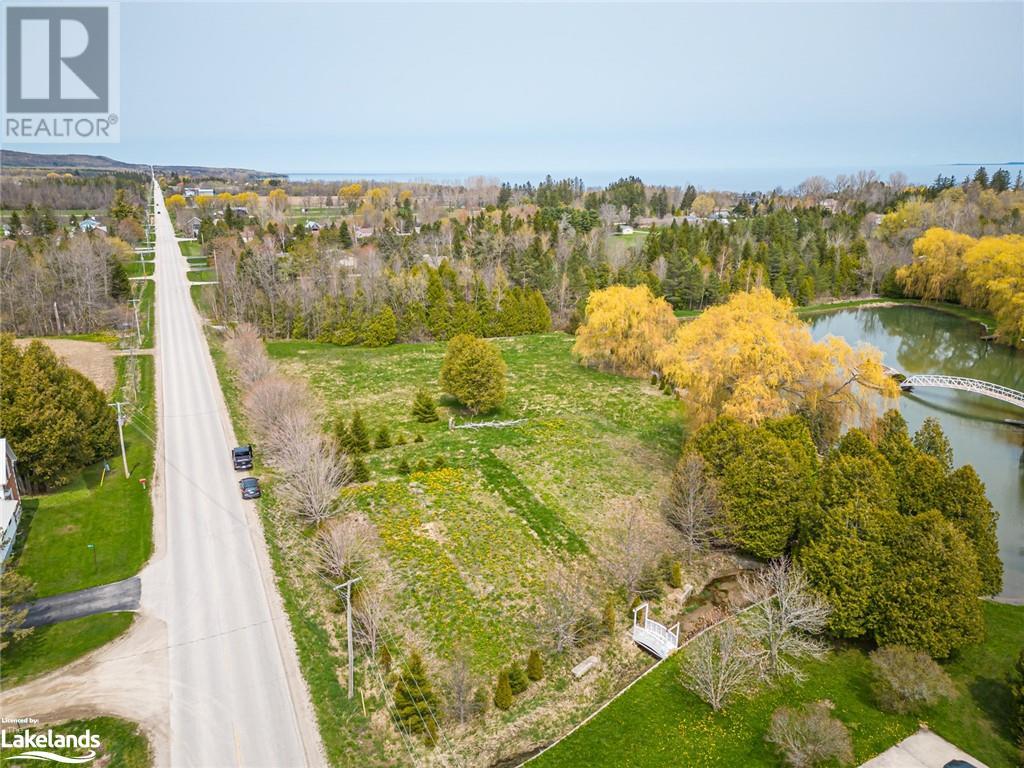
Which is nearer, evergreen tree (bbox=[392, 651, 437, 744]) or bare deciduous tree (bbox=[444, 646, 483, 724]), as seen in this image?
evergreen tree (bbox=[392, 651, 437, 744])

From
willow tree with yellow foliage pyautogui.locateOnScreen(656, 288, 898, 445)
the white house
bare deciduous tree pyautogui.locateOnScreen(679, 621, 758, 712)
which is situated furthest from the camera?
willow tree with yellow foliage pyautogui.locateOnScreen(656, 288, 898, 445)

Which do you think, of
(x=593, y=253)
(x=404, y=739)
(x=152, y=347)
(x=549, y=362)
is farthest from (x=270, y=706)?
(x=593, y=253)

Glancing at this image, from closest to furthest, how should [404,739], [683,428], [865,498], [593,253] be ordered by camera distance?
[404,739]
[865,498]
[683,428]
[593,253]

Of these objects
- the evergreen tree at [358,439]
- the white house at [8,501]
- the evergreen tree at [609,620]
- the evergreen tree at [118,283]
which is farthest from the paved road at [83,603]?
the evergreen tree at [118,283]

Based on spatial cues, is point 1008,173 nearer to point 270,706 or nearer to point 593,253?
point 593,253

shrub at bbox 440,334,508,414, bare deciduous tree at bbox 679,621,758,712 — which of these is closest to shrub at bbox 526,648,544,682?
bare deciduous tree at bbox 679,621,758,712

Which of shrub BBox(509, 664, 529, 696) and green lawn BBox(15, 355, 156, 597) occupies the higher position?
green lawn BBox(15, 355, 156, 597)

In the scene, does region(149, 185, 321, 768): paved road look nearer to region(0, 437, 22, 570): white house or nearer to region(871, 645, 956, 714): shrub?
region(0, 437, 22, 570): white house
